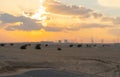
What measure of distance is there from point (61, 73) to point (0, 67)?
567 centimetres

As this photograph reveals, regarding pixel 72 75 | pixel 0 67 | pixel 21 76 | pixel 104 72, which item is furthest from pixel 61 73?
pixel 104 72

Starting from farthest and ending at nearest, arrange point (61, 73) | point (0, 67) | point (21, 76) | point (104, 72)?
1. point (104, 72)
2. point (0, 67)
3. point (61, 73)
4. point (21, 76)

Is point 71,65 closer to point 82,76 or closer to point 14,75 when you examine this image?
point 82,76

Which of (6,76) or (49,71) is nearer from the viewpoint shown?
(6,76)

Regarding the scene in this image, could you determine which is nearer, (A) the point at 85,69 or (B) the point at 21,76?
(B) the point at 21,76

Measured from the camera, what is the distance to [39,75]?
22.9 m

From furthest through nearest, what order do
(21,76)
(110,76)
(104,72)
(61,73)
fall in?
(104,72)
(110,76)
(61,73)
(21,76)

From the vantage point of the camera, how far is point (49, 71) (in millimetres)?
23844

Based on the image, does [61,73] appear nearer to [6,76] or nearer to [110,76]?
[6,76]

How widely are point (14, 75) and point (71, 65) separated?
13.0 meters

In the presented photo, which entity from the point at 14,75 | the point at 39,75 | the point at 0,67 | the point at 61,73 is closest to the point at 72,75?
the point at 61,73

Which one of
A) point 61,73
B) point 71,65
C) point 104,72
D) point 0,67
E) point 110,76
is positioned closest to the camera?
point 61,73

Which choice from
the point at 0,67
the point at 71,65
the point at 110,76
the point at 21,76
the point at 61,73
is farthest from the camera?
the point at 71,65

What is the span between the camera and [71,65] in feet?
115
